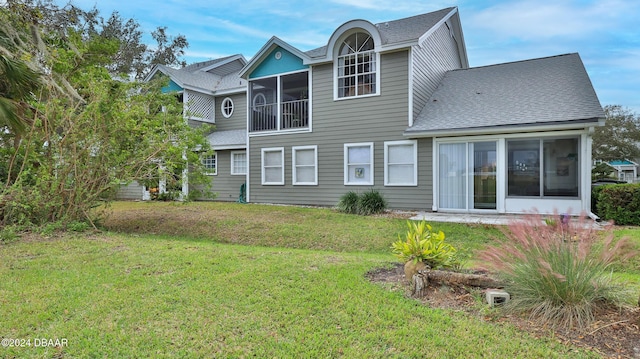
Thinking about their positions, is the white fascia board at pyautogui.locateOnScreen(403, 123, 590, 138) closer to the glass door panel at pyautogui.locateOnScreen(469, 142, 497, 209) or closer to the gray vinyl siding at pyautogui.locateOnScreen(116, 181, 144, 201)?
the glass door panel at pyautogui.locateOnScreen(469, 142, 497, 209)

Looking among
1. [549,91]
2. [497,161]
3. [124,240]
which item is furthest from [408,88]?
[124,240]

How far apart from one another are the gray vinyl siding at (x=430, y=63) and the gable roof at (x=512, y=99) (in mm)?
306

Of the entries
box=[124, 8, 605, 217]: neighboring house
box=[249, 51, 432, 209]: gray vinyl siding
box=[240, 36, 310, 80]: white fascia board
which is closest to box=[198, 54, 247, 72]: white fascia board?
box=[124, 8, 605, 217]: neighboring house

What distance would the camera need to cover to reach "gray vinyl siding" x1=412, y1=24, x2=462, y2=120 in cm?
1252

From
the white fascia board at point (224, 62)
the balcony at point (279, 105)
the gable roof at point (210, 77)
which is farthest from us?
the white fascia board at point (224, 62)

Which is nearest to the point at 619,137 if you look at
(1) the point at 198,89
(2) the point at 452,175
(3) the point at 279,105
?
(2) the point at 452,175

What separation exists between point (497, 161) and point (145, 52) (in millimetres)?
26921

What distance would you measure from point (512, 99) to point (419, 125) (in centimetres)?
319

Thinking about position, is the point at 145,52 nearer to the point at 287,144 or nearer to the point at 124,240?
the point at 287,144

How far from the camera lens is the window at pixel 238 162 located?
16.5 meters

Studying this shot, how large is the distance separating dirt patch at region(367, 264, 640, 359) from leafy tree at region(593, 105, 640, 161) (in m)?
32.2

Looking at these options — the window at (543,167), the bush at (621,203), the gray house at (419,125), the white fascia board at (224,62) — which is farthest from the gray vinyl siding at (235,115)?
the bush at (621,203)

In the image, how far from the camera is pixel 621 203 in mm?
9266

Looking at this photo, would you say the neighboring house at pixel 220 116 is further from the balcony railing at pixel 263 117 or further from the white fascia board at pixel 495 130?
the white fascia board at pixel 495 130
